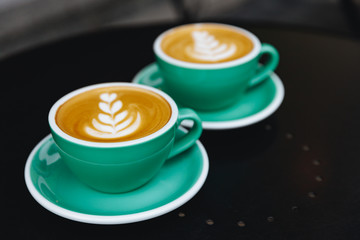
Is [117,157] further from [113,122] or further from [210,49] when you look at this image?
[210,49]

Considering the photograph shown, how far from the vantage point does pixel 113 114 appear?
0.54 metres

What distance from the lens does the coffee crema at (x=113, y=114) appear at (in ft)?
1.70

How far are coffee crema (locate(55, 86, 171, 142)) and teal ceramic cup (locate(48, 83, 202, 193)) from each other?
1 centimetres

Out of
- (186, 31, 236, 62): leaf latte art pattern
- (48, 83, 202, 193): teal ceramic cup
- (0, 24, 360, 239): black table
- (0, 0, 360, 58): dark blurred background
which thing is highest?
(48, 83, 202, 193): teal ceramic cup

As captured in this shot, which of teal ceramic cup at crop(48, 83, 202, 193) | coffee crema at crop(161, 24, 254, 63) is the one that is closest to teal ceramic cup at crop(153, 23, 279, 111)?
coffee crema at crop(161, 24, 254, 63)

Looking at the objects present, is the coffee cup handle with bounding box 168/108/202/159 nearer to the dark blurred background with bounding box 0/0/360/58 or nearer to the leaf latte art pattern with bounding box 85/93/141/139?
the leaf latte art pattern with bounding box 85/93/141/139

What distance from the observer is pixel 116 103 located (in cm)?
57

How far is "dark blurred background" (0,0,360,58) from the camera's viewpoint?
173cm

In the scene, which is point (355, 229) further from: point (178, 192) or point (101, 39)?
point (101, 39)

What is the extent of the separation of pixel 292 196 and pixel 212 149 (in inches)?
5.8

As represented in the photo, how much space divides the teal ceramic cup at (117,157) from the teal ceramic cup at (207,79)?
0.14 m

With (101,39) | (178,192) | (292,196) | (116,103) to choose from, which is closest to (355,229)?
(292,196)

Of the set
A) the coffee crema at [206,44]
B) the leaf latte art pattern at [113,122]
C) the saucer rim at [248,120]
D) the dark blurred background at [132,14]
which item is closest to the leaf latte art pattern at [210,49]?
the coffee crema at [206,44]

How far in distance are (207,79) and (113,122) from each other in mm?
208
